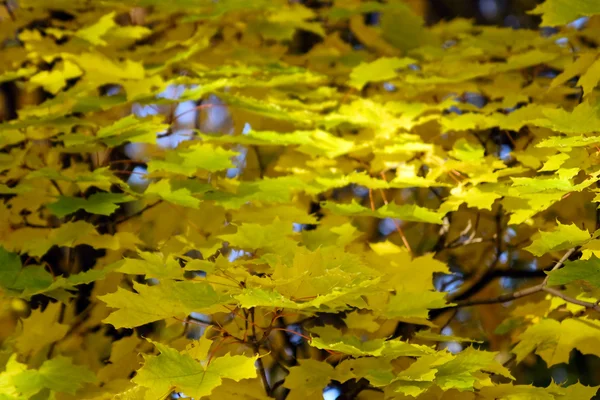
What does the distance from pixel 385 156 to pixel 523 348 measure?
0.88m

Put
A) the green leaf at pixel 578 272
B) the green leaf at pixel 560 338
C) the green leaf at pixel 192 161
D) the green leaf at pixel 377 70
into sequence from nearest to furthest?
the green leaf at pixel 578 272
the green leaf at pixel 560 338
the green leaf at pixel 192 161
the green leaf at pixel 377 70

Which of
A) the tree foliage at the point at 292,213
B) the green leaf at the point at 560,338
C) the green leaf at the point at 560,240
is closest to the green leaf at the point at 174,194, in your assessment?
the tree foliage at the point at 292,213

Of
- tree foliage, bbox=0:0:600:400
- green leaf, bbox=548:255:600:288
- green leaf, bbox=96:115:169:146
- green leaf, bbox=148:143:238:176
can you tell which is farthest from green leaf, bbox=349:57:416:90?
green leaf, bbox=548:255:600:288

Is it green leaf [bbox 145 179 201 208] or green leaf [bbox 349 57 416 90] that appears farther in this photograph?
green leaf [bbox 349 57 416 90]

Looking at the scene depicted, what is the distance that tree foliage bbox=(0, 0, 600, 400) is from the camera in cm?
166

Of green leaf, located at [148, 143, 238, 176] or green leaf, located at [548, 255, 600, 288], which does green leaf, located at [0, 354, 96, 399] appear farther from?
green leaf, located at [548, 255, 600, 288]

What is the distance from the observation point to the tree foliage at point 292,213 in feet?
5.44

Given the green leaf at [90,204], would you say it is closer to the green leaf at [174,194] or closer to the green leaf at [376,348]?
the green leaf at [174,194]

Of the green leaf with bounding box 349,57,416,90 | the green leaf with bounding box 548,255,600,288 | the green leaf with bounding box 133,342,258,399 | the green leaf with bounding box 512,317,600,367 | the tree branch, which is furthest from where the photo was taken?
the green leaf with bounding box 349,57,416,90

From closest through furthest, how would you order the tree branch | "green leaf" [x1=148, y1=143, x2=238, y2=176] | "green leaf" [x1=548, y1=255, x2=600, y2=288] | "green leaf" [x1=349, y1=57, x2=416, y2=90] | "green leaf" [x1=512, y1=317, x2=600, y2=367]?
"green leaf" [x1=548, y1=255, x2=600, y2=288] < the tree branch < "green leaf" [x1=512, y1=317, x2=600, y2=367] < "green leaf" [x1=148, y1=143, x2=238, y2=176] < "green leaf" [x1=349, y1=57, x2=416, y2=90]

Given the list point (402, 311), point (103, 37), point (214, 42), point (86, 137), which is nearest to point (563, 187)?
point (402, 311)

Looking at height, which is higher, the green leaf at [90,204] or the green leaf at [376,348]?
the green leaf at [90,204]

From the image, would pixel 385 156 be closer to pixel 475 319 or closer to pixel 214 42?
pixel 475 319

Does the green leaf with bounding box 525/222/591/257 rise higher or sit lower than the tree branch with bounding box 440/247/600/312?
higher
